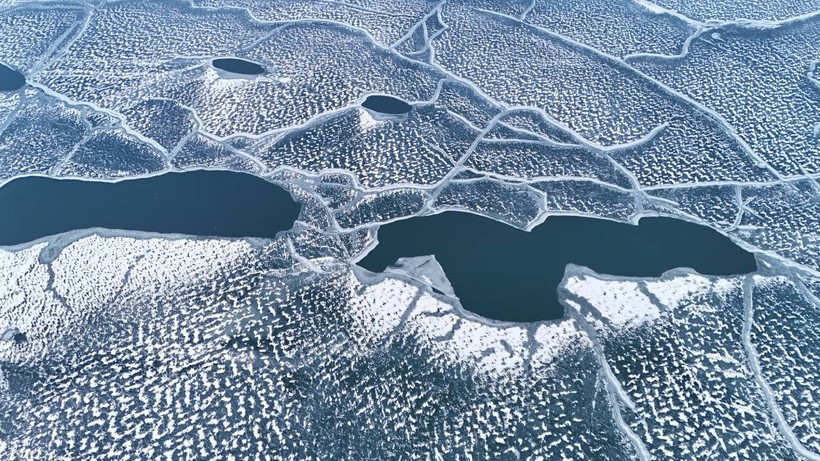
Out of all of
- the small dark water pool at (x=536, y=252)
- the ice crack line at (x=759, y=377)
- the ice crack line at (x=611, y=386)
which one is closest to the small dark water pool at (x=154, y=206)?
the small dark water pool at (x=536, y=252)

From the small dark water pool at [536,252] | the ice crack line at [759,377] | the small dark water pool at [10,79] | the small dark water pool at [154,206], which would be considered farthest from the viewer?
the small dark water pool at [10,79]

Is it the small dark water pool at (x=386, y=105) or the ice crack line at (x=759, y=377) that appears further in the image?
the small dark water pool at (x=386, y=105)

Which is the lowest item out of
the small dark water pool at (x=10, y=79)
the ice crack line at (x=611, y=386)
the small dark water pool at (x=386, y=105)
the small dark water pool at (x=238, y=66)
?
the small dark water pool at (x=10, y=79)

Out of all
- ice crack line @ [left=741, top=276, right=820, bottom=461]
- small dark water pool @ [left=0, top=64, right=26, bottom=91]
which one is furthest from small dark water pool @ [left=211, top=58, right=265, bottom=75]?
ice crack line @ [left=741, top=276, right=820, bottom=461]

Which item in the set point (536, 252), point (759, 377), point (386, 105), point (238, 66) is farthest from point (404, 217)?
point (238, 66)

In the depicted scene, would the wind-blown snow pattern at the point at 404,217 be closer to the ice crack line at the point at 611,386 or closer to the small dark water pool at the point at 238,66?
the ice crack line at the point at 611,386

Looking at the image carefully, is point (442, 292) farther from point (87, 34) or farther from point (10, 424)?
point (87, 34)
